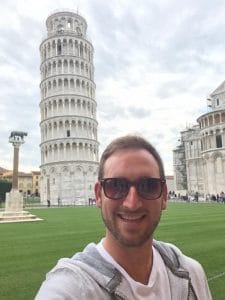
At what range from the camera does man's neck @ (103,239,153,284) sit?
185 cm

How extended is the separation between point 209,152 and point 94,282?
229 feet

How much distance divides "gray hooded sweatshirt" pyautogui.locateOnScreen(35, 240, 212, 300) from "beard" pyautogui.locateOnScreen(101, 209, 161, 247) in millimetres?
129

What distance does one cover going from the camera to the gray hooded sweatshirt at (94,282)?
1.60 metres

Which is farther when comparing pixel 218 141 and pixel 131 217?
pixel 218 141

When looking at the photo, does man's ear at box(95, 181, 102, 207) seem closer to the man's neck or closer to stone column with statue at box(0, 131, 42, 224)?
the man's neck

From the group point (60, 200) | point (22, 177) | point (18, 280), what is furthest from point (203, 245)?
point (22, 177)

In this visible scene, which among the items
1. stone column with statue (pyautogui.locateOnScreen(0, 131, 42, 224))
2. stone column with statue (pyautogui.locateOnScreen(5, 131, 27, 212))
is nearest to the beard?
stone column with statue (pyautogui.locateOnScreen(0, 131, 42, 224))

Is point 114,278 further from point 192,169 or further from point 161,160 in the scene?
point 192,169

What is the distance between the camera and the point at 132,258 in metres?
1.86

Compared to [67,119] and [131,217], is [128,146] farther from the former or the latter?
[67,119]

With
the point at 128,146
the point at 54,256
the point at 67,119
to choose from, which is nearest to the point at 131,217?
the point at 128,146

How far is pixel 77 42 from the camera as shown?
80.6 meters

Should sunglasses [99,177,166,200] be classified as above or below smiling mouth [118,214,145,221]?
above

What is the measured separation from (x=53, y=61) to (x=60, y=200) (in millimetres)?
29538
